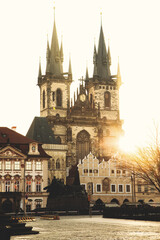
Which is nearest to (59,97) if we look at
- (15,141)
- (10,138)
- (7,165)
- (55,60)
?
(55,60)

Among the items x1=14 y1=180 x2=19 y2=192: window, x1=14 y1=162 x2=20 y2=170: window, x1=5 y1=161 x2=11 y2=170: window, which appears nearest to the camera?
x1=14 y1=180 x2=19 y2=192: window

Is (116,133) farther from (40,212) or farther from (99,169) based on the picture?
(40,212)

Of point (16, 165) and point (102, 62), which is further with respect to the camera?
point (102, 62)

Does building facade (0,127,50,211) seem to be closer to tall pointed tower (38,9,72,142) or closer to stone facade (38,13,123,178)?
stone facade (38,13,123,178)

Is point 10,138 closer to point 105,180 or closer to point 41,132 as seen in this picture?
point 41,132

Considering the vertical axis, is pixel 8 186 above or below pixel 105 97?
below

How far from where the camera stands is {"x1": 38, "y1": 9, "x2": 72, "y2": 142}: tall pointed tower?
95250mm

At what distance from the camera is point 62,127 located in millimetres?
92000

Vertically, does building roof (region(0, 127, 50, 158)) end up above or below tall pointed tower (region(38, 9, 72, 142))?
below

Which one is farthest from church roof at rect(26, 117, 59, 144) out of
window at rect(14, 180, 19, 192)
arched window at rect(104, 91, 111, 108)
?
arched window at rect(104, 91, 111, 108)

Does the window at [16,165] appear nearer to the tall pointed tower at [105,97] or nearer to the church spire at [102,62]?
the tall pointed tower at [105,97]

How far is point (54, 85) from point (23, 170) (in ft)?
122

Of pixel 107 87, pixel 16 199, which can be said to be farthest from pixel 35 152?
pixel 107 87

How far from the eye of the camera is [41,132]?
272ft
